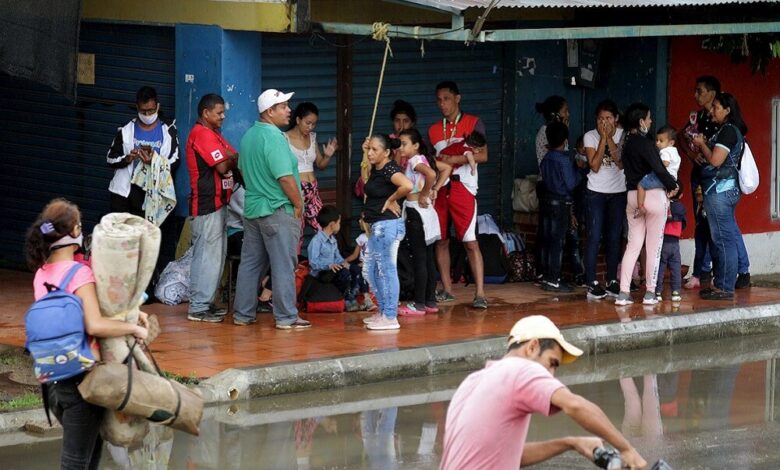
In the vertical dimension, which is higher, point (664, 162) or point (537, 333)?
point (664, 162)

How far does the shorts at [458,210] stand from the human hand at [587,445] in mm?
7753

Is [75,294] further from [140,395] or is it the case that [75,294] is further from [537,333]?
[537,333]

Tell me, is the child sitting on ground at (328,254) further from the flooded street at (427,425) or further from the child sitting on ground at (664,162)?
the child sitting on ground at (664,162)

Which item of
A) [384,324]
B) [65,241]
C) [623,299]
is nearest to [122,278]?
[65,241]

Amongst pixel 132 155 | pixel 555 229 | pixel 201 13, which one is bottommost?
pixel 555 229

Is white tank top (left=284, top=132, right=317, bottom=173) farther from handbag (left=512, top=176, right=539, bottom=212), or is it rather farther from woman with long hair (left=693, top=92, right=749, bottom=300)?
woman with long hair (left=693, top=92, right=749, bottom=300)

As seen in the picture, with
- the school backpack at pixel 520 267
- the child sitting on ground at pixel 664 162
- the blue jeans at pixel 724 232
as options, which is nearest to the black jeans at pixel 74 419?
the child sitting on ground at pixel 664 162

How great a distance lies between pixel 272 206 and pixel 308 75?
222 centimetres

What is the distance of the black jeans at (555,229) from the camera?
14711 millimetres

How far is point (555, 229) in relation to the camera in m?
14.8

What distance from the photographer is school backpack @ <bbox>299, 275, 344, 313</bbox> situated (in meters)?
13.1

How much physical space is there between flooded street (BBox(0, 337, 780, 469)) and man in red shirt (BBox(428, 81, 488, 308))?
1826mm

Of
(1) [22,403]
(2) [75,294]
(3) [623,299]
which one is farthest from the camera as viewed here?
(3) [623,299]

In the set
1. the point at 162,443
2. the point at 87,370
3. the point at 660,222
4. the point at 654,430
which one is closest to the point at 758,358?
the point at 660,222
